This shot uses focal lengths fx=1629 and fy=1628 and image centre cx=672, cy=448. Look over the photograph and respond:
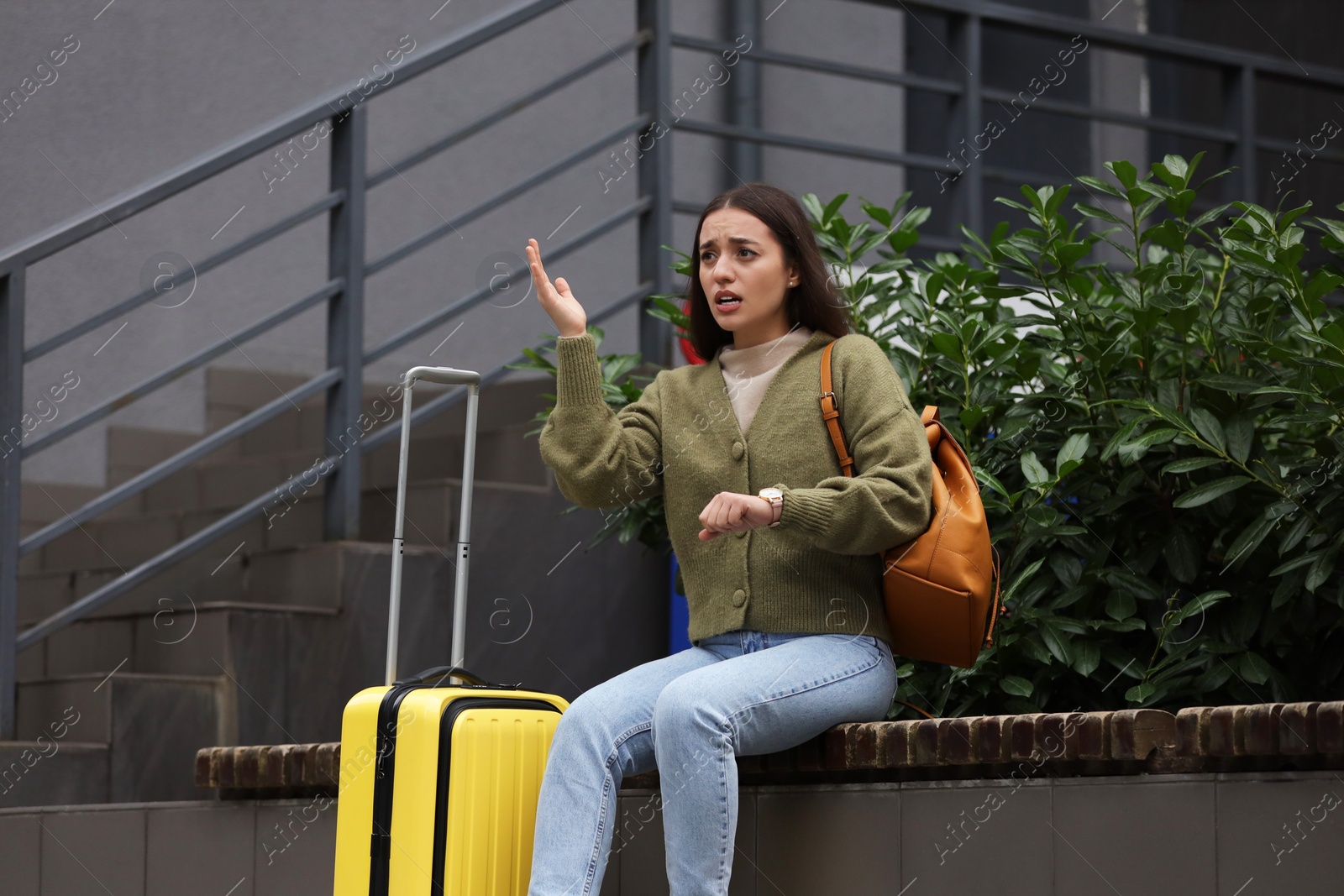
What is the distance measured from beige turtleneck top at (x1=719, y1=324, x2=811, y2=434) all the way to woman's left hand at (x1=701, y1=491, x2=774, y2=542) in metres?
0.41

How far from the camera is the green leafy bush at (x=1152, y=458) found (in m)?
2.91

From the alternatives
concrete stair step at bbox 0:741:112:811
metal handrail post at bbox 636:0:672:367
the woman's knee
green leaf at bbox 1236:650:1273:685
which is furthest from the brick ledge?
metal handrail post at bbox 636:0:672:367

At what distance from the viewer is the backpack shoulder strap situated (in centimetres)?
261

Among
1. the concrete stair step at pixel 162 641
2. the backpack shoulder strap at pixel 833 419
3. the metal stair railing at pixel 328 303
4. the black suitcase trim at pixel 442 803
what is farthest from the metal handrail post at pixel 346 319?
the backpack shoulder strap at pixel 833 419

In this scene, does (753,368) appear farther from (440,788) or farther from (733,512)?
(440,788)

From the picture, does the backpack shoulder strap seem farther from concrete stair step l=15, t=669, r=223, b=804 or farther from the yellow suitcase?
concrete stair step l=15, t=669, r=223, b=804

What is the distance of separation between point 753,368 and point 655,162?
2.01 m

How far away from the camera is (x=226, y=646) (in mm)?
3820

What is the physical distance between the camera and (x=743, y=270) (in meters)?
2.76

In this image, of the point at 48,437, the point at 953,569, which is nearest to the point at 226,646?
the point at 48,437

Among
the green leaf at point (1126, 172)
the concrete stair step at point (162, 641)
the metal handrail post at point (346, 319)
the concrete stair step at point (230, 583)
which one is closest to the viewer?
the green leaf at point (1126, 172)

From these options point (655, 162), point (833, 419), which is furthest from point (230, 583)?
point (833, 419)

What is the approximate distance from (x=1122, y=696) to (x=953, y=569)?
29.6 inches

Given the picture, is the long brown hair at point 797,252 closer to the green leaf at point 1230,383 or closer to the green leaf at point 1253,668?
the green leaf at point 1230,383
